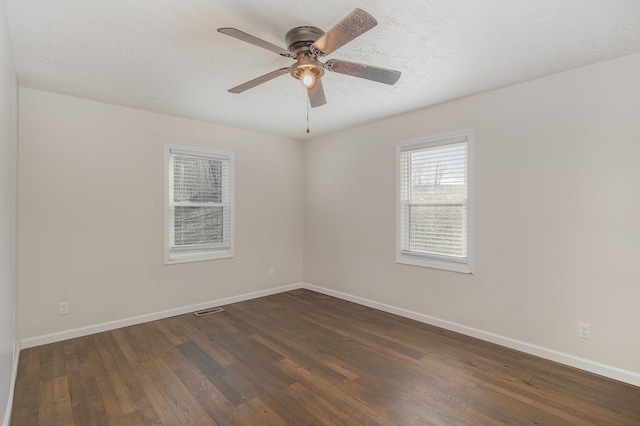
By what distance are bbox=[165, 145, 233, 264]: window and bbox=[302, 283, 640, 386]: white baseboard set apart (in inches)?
87.4

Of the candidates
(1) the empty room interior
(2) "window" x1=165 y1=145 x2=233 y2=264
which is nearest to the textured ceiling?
(1) the empty room interior

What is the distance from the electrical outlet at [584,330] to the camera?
8.77 feet

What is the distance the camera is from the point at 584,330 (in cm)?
269

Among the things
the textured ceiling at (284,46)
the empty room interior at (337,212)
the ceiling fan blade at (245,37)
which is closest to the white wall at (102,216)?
the empty room interior at (337,212)

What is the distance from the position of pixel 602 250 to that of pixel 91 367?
435 cm

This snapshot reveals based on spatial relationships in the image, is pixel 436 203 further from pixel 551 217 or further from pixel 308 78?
pixel 308 78

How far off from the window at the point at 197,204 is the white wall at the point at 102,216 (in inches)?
4.2

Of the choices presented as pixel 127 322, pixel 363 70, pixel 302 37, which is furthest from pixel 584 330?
pixel 127 322

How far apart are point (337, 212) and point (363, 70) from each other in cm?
290

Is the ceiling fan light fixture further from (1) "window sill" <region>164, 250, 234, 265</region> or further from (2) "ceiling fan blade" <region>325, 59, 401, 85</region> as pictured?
(1) "window sill" <region>164, 250, 234, 265</region>

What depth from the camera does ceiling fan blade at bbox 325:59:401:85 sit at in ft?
6.80

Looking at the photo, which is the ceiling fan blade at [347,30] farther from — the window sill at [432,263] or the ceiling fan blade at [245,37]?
the window sill at [432,263]

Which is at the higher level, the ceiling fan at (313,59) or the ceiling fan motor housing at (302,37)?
the ceiling fan motor housing at (302,37)

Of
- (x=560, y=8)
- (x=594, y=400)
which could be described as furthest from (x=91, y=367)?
(x=560, y=8)
